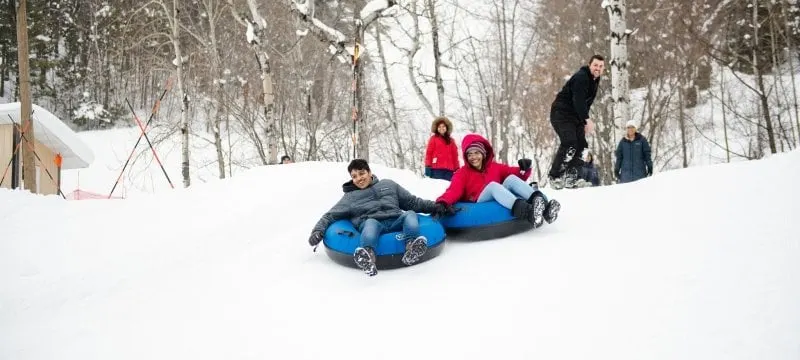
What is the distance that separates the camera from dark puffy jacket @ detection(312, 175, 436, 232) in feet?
14.1

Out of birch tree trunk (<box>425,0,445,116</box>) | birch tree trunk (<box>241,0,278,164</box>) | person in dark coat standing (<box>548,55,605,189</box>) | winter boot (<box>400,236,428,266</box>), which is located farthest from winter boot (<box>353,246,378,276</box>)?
birch tree trunk (<box>425,0,445,116</box>)

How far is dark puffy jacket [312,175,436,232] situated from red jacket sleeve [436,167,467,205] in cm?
14

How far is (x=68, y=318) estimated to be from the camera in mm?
3412

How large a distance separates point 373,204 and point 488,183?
1116 millimetres

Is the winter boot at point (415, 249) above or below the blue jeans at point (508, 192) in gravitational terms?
below

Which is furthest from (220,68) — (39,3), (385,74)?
(39,3)

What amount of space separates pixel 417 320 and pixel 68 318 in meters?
2.43

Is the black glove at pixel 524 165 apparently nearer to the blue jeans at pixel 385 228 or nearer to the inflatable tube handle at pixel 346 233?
the blue jeans at pixel 385 228

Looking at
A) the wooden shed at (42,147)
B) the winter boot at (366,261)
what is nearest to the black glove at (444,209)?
the winter boot at (366,261)

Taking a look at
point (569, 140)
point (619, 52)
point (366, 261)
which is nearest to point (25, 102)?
point (366, 261)

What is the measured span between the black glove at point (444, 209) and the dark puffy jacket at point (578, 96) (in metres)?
2.25

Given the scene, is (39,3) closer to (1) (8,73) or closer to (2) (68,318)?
(1) (8,73)

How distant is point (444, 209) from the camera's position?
4.42 m

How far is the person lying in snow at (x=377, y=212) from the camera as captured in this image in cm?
377
